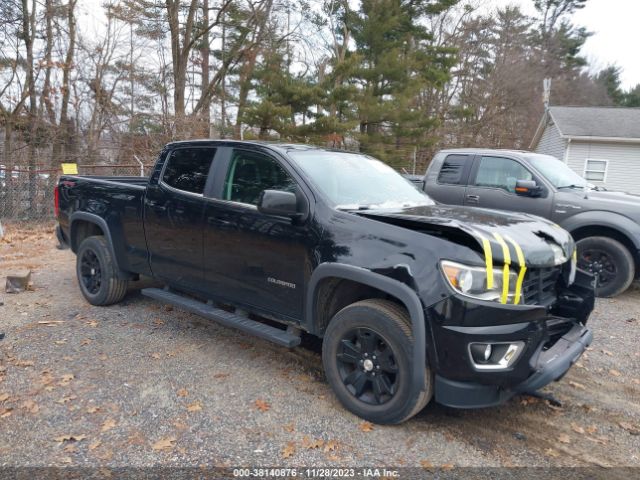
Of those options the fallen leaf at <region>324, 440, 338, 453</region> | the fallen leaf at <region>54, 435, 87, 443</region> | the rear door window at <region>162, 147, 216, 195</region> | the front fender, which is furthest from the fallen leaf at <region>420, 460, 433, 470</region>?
the front fender

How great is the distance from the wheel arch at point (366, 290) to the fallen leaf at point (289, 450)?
2.83 feet

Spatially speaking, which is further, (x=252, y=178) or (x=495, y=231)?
(x=252, y=178)

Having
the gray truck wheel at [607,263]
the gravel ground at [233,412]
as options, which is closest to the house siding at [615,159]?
the gray truck wheel at [607,263]

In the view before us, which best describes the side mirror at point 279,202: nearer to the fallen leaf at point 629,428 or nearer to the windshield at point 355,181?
the windshield at point 355,181

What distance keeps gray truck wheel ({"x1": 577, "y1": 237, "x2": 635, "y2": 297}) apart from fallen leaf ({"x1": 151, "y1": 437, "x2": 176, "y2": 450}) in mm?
5881

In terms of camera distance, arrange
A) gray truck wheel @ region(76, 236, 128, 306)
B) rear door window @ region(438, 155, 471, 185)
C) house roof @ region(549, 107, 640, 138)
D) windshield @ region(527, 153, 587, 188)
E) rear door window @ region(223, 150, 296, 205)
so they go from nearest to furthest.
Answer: rear door window @ region(223, 150, 296, 205) < gray truck wheel @ region(76, 236, 128, 306) < windshield @ region(527, 153, 587, 188) < rear door window @ region(438, 155, 471, 185) < house roof @ region(549, 107, 640, 138)

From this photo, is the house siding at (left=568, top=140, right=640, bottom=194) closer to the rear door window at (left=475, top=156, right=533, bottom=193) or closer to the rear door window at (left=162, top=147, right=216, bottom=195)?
the rear door window at (left=475, top=156, right=533, bottom=193)

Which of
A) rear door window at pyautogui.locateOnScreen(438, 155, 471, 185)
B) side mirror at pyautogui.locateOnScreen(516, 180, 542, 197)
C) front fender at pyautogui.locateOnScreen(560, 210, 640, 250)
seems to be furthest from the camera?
rear door window at pyautogui.locateOnScreen(438, 155, 471, 185)

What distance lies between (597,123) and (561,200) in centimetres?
1773

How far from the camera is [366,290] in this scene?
3494 millimetres

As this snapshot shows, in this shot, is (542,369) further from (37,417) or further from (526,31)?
(526,31)

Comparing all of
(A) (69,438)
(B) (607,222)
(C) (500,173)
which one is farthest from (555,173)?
(A) (69,438)

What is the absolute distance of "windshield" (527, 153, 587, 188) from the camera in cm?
695

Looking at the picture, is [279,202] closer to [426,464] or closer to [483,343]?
[483,343]
